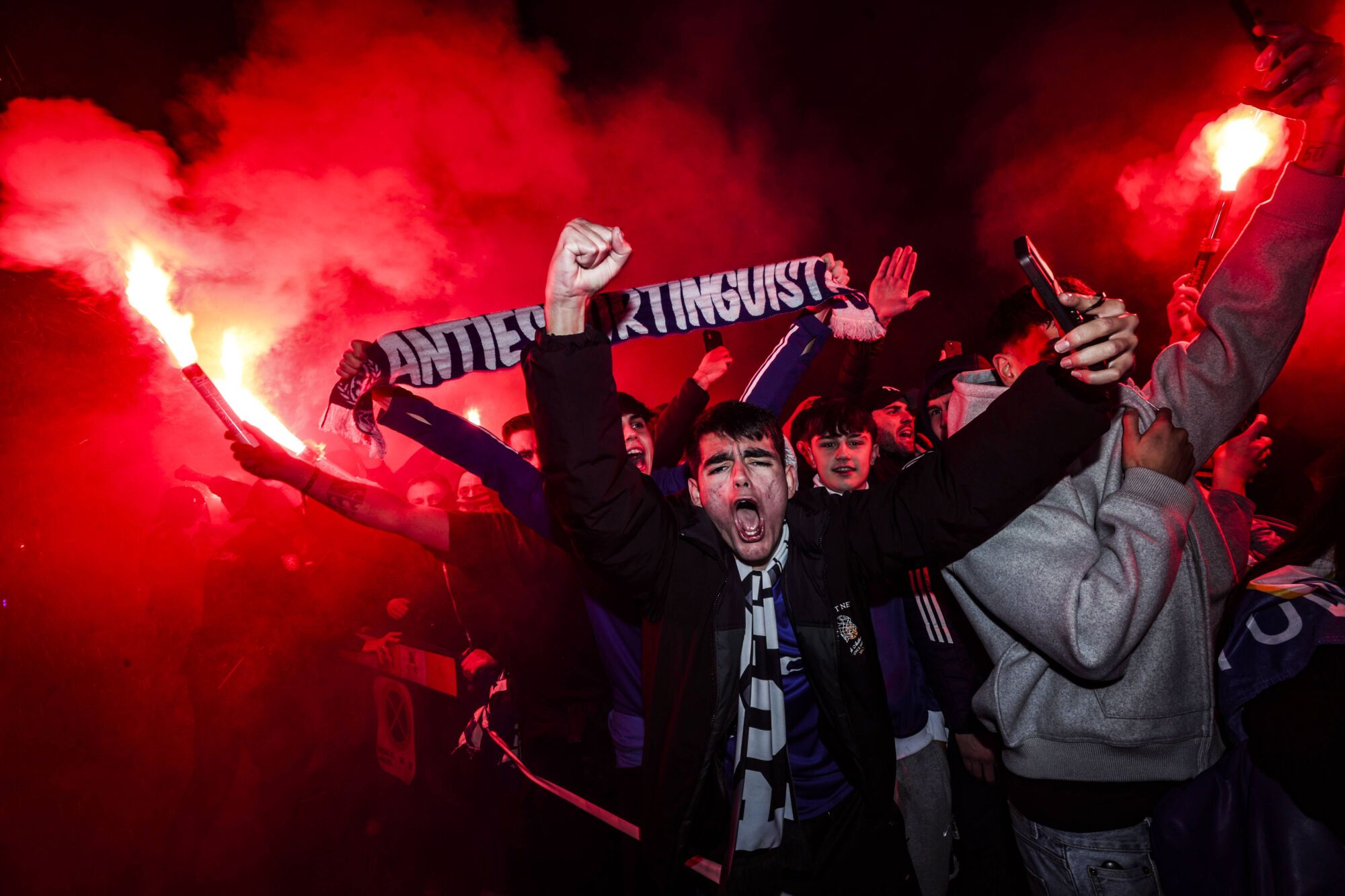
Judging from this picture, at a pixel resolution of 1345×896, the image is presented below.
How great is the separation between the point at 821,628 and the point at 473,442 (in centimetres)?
177

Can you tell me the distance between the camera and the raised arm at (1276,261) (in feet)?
5.31

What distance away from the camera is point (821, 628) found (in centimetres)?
186

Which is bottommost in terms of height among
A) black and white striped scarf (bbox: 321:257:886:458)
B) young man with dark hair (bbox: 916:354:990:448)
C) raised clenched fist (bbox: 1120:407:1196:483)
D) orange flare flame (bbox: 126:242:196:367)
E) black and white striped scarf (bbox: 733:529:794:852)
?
black and white striped scarf (bbox: 733:529:794:852)

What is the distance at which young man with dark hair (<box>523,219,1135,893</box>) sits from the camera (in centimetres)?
153

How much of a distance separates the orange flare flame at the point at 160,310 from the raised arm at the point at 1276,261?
14.4 feet

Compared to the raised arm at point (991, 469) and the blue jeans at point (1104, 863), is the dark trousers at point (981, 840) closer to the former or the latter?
the blue jeans at point (1104, 863)

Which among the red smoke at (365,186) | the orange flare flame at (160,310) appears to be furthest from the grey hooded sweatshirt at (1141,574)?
the red smoke at (365,186)


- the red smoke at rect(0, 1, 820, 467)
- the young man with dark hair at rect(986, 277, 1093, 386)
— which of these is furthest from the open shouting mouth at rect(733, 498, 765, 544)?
the red smoke at rect(0, 1, 820, 467)

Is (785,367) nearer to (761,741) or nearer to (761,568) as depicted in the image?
(761,568)

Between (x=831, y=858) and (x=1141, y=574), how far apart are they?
1.49 m

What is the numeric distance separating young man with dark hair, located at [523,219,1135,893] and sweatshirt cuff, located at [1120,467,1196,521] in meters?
0.23

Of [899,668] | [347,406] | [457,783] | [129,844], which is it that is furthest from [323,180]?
[899,668]

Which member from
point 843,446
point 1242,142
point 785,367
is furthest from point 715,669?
point 1242,142

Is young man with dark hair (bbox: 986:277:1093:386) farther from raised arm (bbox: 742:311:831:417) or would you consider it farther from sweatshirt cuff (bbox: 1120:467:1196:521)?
raised arm (bbox: 742:311:831:417)
